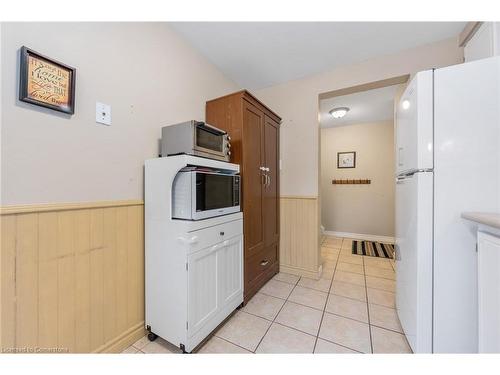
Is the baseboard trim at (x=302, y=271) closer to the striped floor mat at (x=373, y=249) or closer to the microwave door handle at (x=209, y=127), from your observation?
the striped floor mat at (x=373, y=249)

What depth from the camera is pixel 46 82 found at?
3.02 ft

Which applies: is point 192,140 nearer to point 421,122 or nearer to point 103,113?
point 103,113

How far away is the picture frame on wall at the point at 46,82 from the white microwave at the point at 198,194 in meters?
0.64

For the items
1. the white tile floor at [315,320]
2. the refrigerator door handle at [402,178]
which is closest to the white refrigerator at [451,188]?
the refrigerator door handle at [402,178]

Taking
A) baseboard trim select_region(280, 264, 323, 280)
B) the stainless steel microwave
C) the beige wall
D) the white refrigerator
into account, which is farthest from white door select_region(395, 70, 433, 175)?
the beige wall

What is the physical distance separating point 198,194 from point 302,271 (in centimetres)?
168

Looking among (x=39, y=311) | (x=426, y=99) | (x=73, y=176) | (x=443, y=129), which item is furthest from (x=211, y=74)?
(x=39, y=311)

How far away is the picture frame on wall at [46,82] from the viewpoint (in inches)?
33.9

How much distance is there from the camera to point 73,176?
3.37 ft

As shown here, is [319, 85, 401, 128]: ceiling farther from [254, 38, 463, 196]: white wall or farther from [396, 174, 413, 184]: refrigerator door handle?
[396, 174, 413, 184]: refrigerator door handle

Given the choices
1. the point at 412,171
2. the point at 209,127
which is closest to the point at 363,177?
the point at 412,171

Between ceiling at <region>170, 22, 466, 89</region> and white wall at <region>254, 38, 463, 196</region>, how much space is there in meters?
0.09
